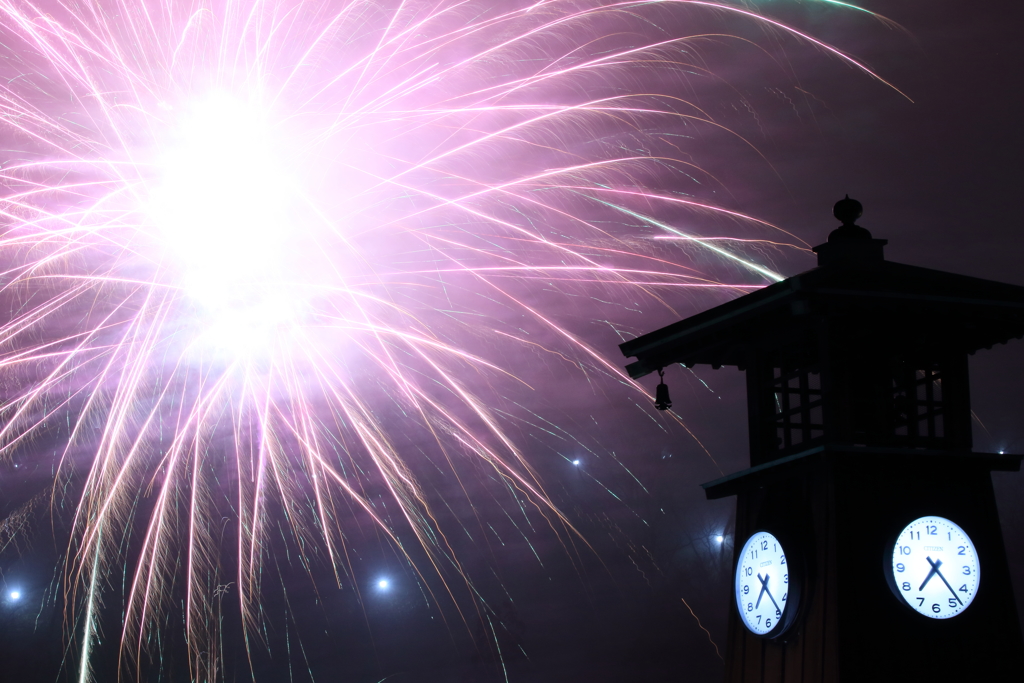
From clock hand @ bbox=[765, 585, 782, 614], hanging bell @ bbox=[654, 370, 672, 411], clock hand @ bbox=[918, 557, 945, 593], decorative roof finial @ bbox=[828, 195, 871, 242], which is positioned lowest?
clock hand @ bbox=[765, 585, 782, 614]

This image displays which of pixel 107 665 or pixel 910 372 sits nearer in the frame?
pixel 910 372

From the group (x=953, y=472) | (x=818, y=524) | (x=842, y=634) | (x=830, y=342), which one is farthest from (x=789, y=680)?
(x=830, y=342)

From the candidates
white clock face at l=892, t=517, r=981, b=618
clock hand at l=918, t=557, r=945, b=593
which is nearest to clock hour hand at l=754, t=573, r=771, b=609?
white clock face at l=892, t=517, r=981, b=618

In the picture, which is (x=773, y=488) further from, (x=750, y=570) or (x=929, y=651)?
(x=929, y=651)

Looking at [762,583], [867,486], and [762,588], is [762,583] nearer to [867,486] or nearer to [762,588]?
[762,588]

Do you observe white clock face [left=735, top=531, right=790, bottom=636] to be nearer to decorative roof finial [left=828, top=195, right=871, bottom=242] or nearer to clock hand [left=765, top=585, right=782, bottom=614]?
clock hand [left=765, top=585, right=782, bottom=614]

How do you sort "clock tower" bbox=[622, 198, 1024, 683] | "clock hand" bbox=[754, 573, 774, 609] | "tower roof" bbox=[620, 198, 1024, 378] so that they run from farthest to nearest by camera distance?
"clock hand" bbox=[754, 573, 774, 609], "tower roof" bbox=[620, 198, 1024, 378], "clock tower" bbox=[622, 198, 1024, 683]

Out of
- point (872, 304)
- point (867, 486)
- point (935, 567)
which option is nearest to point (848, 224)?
point (872, 304)

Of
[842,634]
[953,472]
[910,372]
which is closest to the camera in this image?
[842,634]
